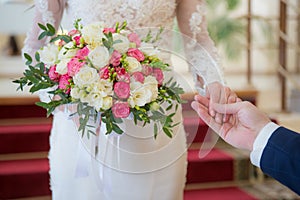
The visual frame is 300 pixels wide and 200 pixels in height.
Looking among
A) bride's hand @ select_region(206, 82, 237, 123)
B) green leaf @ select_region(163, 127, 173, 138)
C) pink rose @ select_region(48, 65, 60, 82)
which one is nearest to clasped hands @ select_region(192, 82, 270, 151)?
bride's hand @ select_region(206, 82, 237, 123)

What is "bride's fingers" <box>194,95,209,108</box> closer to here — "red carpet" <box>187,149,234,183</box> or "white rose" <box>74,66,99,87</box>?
"white rose" <box>74,66,99,87</box>

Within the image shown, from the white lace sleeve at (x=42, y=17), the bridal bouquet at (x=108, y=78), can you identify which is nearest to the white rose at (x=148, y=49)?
the bridal bouquet at (x=108, y=78)

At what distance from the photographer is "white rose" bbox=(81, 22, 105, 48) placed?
Result: 1.46m

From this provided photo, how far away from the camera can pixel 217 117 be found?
157 cm

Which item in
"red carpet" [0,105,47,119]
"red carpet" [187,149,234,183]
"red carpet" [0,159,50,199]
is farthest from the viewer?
"red carpet" [0,105,47,119]

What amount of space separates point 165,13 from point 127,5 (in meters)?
0.14

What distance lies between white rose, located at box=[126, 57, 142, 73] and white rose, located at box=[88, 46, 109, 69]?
65 millimetres

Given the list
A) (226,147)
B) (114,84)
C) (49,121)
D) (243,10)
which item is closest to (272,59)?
(243,10)

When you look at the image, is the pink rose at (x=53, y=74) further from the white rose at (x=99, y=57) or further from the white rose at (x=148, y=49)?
the white rose at (x=148, y=49)

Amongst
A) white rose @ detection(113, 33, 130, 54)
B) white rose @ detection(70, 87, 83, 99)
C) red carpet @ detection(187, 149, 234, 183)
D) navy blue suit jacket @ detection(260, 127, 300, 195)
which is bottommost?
red carpet @ detection(187, 149, 234, 183)

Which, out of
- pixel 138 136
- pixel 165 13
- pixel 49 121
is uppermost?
pixel 165 13

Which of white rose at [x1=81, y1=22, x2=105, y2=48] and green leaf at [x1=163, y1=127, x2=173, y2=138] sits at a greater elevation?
white rose at [x1=81, y1=22, x2=105, y2=48]

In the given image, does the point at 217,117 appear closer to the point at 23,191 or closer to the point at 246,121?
the point at 246,121

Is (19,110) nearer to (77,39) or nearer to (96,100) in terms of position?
(77,39)
